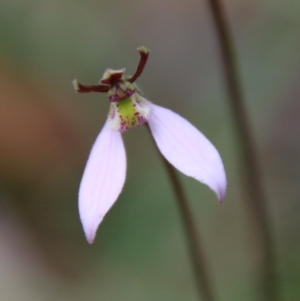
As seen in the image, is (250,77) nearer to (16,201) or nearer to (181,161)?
(16,201)

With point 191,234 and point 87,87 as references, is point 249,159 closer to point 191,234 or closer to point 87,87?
point 191,234

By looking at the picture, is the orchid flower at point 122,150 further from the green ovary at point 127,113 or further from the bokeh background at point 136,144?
the bokeh background at point 136,144

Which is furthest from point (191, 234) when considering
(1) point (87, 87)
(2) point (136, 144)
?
(2) point (136, 144)

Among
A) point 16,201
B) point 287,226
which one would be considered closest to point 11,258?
point 16,201

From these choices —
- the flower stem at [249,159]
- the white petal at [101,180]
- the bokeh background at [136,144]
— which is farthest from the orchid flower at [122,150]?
the bokeh background at [136,144]

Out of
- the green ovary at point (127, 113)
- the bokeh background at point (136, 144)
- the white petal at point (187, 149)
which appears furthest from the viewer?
the bokeh background at point (136, 144)

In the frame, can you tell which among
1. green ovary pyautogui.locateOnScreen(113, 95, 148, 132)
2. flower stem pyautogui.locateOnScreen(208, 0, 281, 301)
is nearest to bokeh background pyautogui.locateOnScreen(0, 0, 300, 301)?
flower stem pyautogui.locateOnScreen(208, 0, 281, 301)

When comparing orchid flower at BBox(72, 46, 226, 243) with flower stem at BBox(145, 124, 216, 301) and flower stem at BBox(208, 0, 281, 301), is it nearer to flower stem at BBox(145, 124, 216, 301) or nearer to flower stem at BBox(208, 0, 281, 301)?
flower stem at BBox(145, 124, 216, 301)
